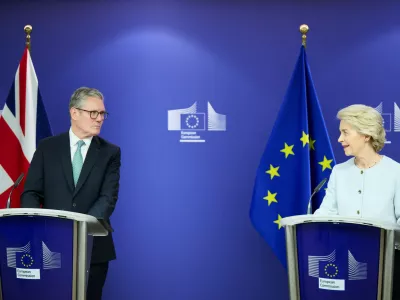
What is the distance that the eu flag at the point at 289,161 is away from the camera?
4555 millimetres

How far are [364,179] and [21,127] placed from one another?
2688 mm

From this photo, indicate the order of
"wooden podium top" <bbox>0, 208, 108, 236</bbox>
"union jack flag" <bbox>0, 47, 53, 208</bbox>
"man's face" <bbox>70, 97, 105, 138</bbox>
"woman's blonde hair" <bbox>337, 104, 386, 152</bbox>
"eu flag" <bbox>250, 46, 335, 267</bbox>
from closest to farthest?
1. "wooden podium top" <bbox>0, 208, 108, 236</bbox>
2. "woman's blonde hair" <bbox>337, 104, 386, 152</bbox>
3. "man's face" <bbox>70, 97, 105, 138</bbox>
4. "eu flag" <bbox>250, 46, 335, 267</bbox>
5. "union jack flag" <bbox>0, 47, 53, 208</bbox>

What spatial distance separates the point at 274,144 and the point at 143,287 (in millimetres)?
1726

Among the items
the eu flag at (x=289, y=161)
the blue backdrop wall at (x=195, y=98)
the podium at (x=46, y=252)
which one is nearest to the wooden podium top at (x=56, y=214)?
the podium at (x=46, y=252)

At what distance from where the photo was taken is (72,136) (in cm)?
379

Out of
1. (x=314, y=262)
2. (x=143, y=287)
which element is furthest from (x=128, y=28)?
(x=314, y=262)

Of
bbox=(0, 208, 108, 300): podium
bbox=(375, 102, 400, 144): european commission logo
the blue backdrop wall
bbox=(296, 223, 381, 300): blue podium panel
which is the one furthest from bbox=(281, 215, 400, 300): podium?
bbox=(375, 102, 400, 144): european commission logo

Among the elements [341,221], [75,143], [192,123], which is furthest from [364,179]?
[192,123]

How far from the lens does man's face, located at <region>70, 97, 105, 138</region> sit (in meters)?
3.72

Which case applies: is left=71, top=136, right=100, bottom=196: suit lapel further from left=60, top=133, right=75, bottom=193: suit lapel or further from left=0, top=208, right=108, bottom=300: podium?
left=0, top=208, right=108, bottom=300: podium

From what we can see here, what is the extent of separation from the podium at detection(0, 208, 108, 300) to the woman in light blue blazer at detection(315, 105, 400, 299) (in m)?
1.32

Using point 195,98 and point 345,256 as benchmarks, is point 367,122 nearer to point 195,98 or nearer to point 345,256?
point 345,256

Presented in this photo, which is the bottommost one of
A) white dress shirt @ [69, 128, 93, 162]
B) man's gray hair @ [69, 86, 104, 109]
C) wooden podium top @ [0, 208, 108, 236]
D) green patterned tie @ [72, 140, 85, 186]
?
wooden podium top @ [0, 208, 108, 236]

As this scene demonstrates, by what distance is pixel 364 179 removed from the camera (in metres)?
3.41
